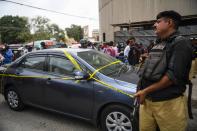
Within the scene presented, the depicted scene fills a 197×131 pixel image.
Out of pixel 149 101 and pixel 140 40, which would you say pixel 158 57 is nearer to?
pixel 149 101

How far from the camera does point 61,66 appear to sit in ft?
16.0

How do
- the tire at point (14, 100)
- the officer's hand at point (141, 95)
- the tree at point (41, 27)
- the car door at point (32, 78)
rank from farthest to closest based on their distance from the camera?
the tree at point (41, 27), the tire at point (14, 100), the car door at point (32, 78), the officer's hand at point (141, 95)

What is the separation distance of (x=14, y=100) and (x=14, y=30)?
76.8 metres

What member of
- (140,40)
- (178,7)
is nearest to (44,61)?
(140,40)

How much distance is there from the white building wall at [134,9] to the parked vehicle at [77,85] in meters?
18.2

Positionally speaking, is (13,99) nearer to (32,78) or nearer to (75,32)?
(32,78)

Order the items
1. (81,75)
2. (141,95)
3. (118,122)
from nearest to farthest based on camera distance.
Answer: (141,95), (118,122), (81,75)

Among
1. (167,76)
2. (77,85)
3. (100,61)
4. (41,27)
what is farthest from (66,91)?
(41,27)

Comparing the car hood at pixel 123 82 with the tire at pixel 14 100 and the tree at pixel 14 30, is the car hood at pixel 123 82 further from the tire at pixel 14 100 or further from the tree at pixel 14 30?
the tree at pixel 14 30

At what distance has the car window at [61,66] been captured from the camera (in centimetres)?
471

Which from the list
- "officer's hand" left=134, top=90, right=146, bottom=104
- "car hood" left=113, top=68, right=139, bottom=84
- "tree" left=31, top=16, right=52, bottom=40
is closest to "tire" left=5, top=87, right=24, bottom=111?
"car hood" left=113, top=68, right=139, bottom=84

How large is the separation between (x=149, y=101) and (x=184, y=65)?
0.54m

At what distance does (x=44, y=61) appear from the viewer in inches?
205

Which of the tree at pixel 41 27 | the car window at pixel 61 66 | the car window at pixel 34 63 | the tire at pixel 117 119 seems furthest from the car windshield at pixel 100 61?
the tree at pixel 41 27
